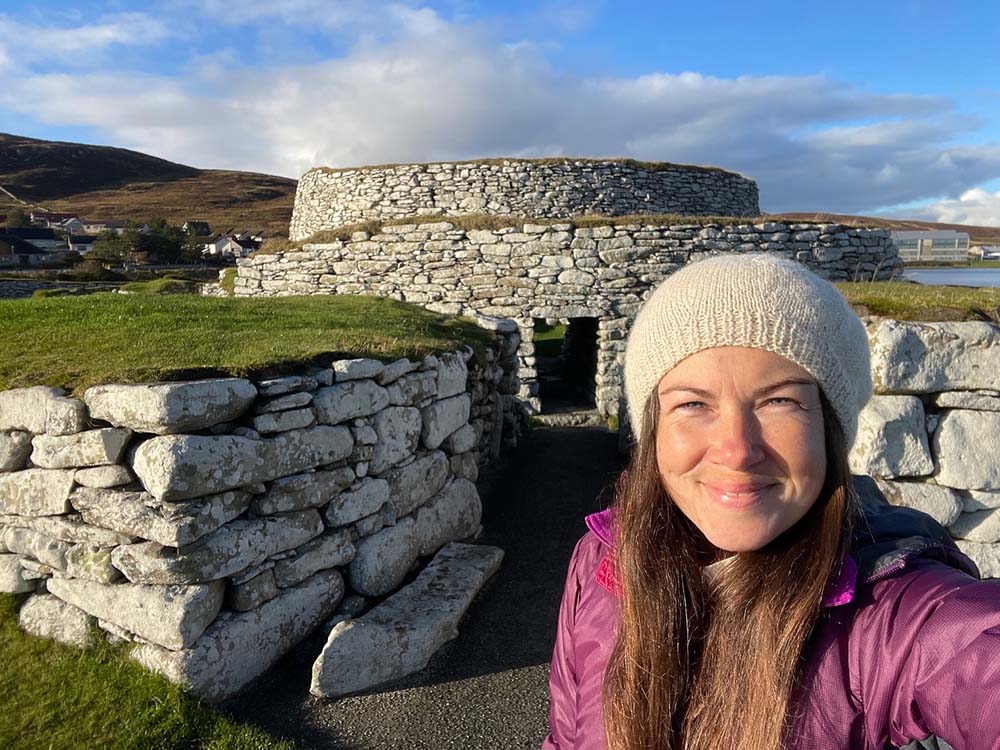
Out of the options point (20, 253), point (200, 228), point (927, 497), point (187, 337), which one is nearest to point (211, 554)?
point (187, 337)

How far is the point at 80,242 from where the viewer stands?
5747 cm

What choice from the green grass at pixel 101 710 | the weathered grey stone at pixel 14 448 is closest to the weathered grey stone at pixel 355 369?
the weathered grey stone at pixel 14 448

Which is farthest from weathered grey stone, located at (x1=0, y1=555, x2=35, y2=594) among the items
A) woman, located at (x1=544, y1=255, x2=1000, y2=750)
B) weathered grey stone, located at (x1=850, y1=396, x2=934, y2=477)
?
weathered grey stone, located at (x1=850, y1=396, x2=934, y2=477)

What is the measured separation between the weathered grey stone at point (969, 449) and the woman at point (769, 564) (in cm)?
290

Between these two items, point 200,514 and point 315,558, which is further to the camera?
point 315,558

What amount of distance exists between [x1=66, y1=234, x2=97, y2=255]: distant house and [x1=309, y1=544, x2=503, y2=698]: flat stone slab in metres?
61.0

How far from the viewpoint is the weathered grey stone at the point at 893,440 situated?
13.1 ft

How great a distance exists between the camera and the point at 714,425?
153 centimetres

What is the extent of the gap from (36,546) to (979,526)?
19.8ft

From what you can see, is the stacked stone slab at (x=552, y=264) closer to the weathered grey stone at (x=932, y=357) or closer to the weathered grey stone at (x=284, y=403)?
the weathered grey stone at (x=932, y=357)

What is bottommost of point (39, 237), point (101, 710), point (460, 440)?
point (101, 710)

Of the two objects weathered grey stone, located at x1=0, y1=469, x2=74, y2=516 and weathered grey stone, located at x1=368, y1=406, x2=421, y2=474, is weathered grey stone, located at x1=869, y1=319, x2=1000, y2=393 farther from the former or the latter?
weathered grey stone, located at x1=0, y1=469, x2=74, y2=516

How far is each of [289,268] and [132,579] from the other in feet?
35.4

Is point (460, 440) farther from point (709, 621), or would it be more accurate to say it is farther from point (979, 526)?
point (709, 621)
